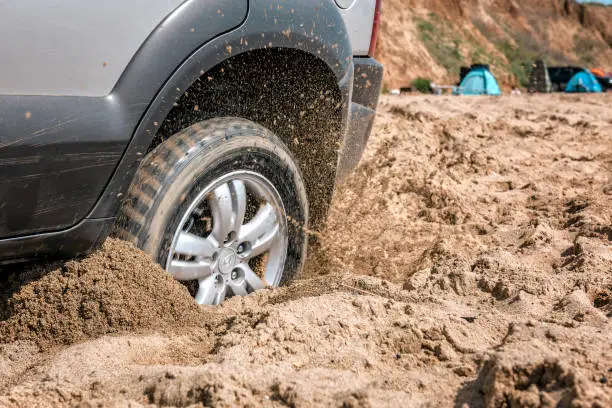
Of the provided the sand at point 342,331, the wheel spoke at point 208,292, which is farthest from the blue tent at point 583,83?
the wheel spoke at point 208,292

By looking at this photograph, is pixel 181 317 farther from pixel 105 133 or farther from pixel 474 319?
pixel 474 319

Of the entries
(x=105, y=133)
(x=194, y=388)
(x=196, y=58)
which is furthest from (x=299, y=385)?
(x=196, y=58)

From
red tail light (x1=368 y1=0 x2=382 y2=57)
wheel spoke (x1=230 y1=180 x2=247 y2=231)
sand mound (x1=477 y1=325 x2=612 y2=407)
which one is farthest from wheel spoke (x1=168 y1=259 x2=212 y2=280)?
red tail light (x1=368 y1=0 x2=382 y2=57)

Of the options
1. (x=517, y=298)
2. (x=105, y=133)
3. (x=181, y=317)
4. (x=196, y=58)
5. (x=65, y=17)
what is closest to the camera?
(x=65, y=17)

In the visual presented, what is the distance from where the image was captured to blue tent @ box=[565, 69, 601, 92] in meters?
20.7

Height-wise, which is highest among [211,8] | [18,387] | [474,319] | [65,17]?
[211,8]

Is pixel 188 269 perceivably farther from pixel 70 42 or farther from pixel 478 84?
pixel 478 84

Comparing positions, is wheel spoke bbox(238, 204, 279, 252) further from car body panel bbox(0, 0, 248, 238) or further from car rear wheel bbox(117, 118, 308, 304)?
car body panel bbox(0, 0, 248, 238)

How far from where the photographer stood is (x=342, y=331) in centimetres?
202

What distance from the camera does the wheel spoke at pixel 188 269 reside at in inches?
90.5

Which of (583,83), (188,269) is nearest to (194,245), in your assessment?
(188,269)

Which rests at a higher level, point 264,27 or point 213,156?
point 264,27

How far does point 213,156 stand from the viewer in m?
2.31

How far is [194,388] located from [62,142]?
2.67 feet
